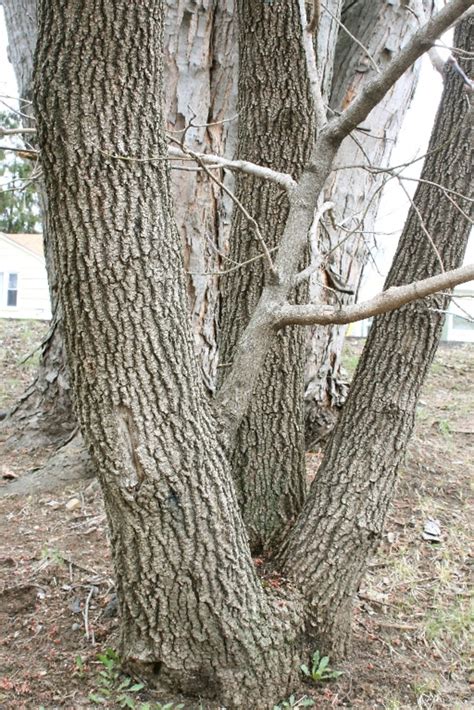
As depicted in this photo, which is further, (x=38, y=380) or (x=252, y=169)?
(x=38, y=380)

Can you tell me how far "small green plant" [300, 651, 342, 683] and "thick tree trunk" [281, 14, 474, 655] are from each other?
0.06 meters

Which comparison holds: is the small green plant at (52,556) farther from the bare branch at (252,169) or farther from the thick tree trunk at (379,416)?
the bare branch at (252,169)

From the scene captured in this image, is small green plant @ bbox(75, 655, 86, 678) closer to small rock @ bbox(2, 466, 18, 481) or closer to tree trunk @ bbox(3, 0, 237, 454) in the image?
tree trunk @ bbox(3, 0, 237, 454)

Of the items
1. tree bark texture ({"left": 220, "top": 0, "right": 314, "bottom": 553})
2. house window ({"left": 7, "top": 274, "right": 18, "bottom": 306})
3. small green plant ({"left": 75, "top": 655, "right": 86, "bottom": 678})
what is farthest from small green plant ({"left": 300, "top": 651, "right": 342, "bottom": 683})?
house window ({"left": 7, "top": 274, "right": 18, "bottom": 306})

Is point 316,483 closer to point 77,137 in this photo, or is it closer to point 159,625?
point 159,625

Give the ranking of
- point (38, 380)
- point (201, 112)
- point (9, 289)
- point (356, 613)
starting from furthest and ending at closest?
point (9, 289), point (38, 380), point (201, 112), point (356, 613)

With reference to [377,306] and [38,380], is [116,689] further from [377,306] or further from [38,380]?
[38,380]

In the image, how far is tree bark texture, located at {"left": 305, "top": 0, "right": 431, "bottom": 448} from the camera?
4930 millimetres

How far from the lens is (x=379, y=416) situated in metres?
2.96

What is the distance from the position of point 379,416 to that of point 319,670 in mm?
1047

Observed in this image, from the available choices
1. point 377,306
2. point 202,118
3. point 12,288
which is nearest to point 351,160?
point 202,118

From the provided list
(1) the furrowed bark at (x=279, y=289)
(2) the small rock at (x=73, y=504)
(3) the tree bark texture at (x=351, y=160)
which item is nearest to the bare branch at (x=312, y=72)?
(1) the furrowed bark at (x=279, y=289)

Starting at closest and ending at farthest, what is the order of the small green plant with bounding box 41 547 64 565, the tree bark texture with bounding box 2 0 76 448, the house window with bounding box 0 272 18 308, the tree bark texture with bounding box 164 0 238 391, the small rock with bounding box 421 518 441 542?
the small green plant with bounding box 41 547 64 565, the small rock with bounding box 421 518 441 542, the tree bark texture with bounding box 164 0 238 391, the tree bark texture with bounding box 2 0 76 448, the house window with bounding box 0 272 18 308

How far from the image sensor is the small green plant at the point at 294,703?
102 inches
